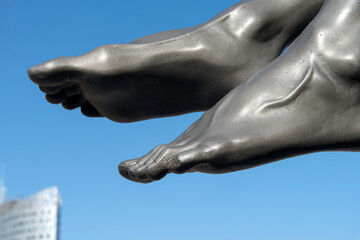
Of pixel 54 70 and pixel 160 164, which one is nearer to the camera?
pixel 160 164

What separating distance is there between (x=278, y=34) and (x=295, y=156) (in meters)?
0.38

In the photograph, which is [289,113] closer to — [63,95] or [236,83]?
[236,83]

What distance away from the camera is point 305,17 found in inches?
64.3

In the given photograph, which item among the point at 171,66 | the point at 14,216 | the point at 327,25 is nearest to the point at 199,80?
the point at 171,66

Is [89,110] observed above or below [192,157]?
above

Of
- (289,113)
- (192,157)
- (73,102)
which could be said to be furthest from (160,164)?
(73,102)

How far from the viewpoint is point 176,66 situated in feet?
5.09

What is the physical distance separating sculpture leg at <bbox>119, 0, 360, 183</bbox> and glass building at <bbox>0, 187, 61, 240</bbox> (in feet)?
104

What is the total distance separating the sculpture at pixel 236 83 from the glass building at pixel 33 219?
3136cm

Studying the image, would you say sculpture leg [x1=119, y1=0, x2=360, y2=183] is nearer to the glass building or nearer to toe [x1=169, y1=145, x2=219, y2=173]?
toe [x1=169, y1=145, x2=219, y2=173]

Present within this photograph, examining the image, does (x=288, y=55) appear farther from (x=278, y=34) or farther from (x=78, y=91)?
(x=78, y=91)

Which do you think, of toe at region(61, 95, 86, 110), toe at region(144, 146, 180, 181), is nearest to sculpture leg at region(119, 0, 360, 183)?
toe at region(144, 146, 180, 181)

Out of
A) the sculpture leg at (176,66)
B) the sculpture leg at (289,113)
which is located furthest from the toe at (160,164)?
the sculpture leg at (176,66)

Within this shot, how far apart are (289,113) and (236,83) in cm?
28
